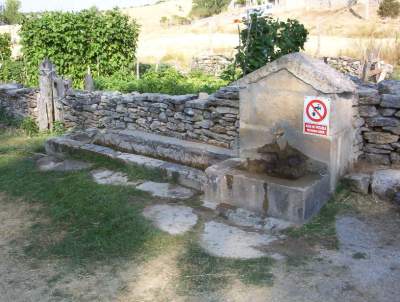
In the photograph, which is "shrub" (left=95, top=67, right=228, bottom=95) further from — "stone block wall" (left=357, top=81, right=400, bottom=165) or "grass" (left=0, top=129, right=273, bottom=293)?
"stone block wall" (left=357, top=81, right=400, bottom=165)

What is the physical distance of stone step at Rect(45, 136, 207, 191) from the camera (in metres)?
5.45

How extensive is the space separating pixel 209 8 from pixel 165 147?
1934 inches

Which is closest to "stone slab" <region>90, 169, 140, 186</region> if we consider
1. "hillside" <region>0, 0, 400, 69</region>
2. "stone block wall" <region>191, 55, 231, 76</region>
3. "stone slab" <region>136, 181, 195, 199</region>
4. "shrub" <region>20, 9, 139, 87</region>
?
"stone slab" <region>136, 181, 195, 199</region>

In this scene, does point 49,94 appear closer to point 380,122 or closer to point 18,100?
point 18,100

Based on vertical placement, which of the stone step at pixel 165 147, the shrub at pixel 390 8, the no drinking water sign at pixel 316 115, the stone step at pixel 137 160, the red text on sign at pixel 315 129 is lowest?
the stone step at pixel 137 160

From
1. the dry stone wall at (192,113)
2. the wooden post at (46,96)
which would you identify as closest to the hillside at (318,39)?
the wooden post at (46,96)

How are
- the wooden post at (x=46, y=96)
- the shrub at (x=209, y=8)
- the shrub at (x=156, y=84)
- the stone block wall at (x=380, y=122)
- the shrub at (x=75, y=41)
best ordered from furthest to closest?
the shrub at (x=209, y=8) → the shrub at (x=75, y=41) → the shrub at (x=156, y=84) → the wooden post at (x=46, y=96) → the stone block wall at (x=380, y=122)

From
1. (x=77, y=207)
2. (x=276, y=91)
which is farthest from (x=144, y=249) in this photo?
(x=276, y=91)

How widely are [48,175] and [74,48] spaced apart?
5.64 meters

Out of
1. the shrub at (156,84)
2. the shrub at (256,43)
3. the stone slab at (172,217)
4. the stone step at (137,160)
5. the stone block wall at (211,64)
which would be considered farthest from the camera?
the stone block wall at (211,64)

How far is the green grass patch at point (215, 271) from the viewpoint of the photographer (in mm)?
3406

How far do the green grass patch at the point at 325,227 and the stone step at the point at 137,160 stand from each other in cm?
130

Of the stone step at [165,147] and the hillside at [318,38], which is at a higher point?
the hillside at [318,38]

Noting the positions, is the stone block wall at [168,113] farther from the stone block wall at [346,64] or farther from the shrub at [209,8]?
the shrub at [209,8]
